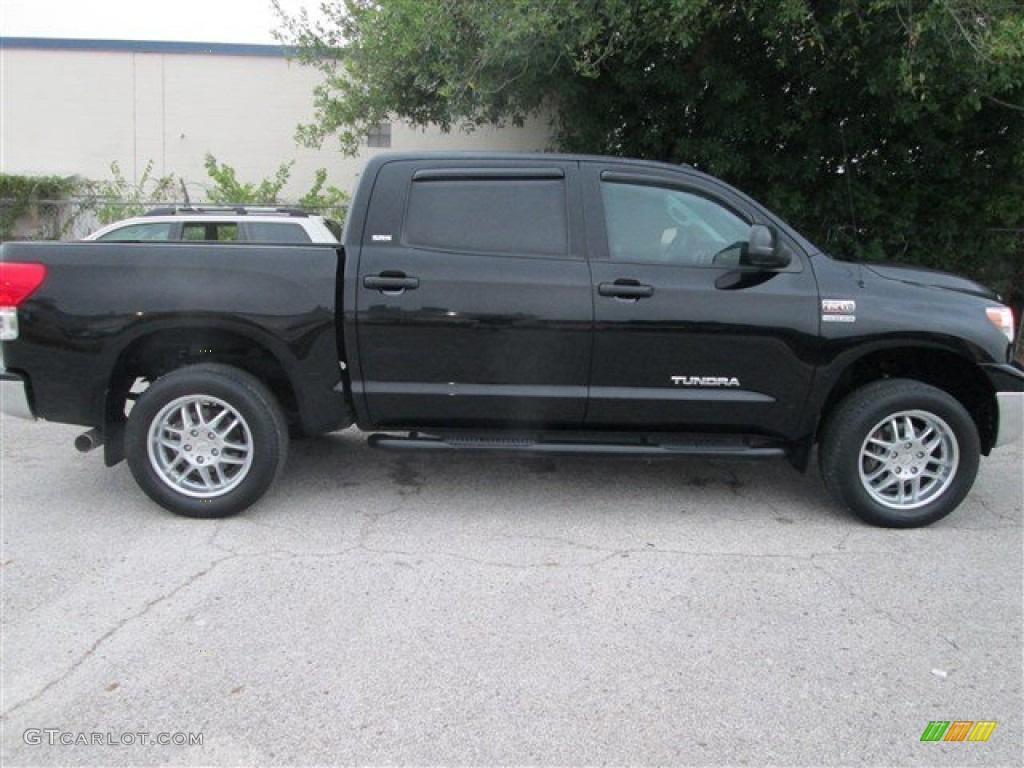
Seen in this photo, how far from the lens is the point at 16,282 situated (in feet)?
13.7

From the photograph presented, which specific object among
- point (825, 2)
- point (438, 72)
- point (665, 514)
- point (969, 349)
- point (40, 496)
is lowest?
point (40, 496)

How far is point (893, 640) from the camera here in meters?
3.28

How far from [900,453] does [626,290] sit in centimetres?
181

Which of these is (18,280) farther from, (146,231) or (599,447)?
(146,231)

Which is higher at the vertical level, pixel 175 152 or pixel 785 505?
pixel 175 152

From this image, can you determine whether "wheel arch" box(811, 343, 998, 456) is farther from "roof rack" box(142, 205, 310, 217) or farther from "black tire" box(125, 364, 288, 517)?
"roof rack" box(142, 205, 310, 217)

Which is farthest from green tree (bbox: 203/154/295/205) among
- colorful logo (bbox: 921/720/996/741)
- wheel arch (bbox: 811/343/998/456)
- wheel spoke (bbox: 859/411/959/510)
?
colorful logo (bbox: 921/720/996/741)

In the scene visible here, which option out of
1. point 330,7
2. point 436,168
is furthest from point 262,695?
point 330,7

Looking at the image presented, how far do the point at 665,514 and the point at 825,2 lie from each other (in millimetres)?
4707

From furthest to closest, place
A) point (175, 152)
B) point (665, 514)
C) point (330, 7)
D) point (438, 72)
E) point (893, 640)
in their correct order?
point (175, 152) → point (330, 7) → point (438, 72) → point (665, 514) → point (893, 640)

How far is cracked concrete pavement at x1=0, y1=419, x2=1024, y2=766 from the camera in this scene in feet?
8.67

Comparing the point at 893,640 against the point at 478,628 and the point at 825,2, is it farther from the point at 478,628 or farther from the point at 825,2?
the point at 825,2

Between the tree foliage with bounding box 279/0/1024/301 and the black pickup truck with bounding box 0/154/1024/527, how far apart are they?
2599 mm

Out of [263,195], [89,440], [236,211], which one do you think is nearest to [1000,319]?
[89,440]
